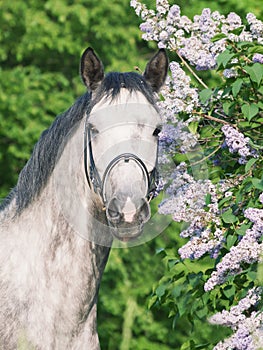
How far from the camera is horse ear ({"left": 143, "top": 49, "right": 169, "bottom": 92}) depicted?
4314mm

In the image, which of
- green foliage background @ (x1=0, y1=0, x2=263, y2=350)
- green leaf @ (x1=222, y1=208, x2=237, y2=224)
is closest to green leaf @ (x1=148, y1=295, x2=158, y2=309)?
green leaf @ (x1=222, y1=208, x2=237, y2=224)

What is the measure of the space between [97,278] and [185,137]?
795 millimetres

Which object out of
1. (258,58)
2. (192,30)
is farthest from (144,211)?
(192,30)

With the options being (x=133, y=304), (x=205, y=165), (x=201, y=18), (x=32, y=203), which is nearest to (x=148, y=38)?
(x=201, y=18)

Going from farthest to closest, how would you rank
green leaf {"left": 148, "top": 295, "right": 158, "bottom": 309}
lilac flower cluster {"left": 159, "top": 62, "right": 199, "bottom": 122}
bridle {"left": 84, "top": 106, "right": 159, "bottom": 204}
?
green leaf {"left": 148, "top": 295, "right": 158, "bottom": 309} < lilac flower cluster {"left": 159, "top": 62, "right": 199, "bottom": 122} < bridle {"left": 84, "top": 106, "right": 159, "bottom": 204}

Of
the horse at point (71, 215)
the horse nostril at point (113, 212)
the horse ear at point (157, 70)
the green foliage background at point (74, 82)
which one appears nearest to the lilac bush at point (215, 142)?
the horse ear at point (157, 70)

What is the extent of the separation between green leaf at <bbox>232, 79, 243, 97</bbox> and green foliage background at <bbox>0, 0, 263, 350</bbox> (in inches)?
250

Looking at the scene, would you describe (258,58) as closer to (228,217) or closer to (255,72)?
(255,72)

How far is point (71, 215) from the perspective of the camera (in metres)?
4.23

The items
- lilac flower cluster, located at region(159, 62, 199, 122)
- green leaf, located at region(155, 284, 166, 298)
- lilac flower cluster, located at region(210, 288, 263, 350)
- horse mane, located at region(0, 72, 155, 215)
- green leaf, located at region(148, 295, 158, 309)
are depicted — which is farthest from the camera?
green leaf, located at region(148, 295, 158, 309)

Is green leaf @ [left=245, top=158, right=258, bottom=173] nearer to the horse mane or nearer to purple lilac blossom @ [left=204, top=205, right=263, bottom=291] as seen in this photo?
purple lilac blossom @ [left=204, top=205, right=263, bottom=291]

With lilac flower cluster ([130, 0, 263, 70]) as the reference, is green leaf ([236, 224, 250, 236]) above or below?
below

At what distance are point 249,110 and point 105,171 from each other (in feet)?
2.52

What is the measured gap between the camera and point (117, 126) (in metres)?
4.04
